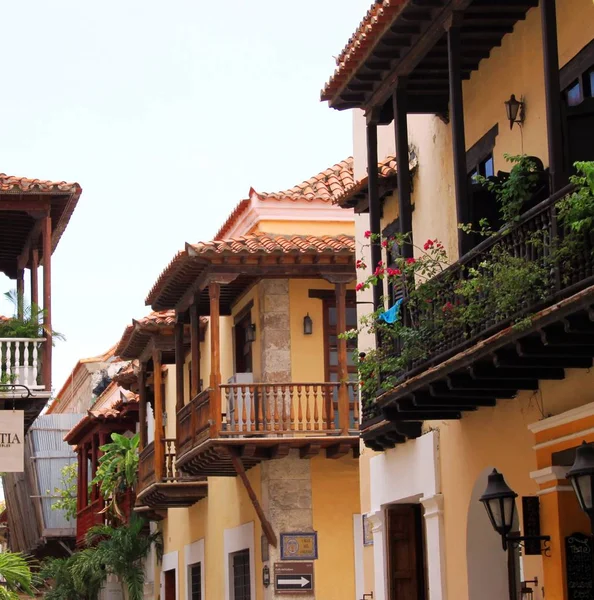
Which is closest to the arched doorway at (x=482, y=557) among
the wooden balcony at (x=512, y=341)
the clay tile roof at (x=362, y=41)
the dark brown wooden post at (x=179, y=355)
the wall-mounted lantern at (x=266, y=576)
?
the wooden balcony at (x=512, y=341)

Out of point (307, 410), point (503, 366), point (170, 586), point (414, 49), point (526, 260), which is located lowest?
point (170, 586)

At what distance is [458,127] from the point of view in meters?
12.4

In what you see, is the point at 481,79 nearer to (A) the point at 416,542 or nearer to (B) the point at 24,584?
(A) the point at 416,542

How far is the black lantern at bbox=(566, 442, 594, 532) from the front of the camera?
9.41 metres

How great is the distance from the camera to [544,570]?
11.5 m

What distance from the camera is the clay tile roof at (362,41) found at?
13156mm

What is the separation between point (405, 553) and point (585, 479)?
6.95 m

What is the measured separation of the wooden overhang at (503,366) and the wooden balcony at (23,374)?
6.73m

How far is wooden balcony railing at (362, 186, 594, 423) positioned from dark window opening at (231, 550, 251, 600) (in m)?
10.5

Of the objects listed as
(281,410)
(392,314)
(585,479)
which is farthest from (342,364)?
(585,479)

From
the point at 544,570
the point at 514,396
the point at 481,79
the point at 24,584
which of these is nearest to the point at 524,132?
the point at 481,79

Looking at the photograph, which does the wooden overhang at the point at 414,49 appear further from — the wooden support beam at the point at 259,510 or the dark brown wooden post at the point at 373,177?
the wooden support beam at the point at 259,510

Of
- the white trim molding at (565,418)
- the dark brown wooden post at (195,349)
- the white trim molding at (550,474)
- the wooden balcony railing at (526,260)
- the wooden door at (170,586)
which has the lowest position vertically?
the wooden door at (170,586)

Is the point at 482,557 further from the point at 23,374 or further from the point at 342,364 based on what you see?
the point at 23,374
